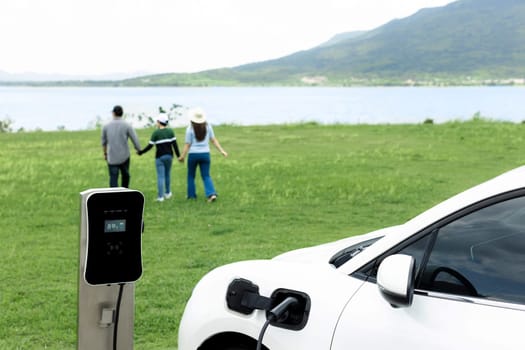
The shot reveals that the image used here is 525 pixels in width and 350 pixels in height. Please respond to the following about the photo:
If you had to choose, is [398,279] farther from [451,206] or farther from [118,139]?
[118,139]

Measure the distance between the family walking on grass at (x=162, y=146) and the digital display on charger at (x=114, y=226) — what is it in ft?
32.6

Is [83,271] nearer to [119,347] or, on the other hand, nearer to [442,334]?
[119,347]

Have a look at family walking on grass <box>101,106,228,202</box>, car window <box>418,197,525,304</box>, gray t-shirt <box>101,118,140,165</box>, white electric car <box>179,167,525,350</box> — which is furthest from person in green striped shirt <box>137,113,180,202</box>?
car window <box>418,197,525,304</box>

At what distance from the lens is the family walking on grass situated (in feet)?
48.4

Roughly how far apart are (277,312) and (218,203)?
37.3 feet

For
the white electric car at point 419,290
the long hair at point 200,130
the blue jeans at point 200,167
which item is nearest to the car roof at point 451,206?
the white electric car at point 419,290

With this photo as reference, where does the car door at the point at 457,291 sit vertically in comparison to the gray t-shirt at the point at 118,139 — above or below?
above

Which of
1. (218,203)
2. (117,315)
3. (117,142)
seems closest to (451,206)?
(117,315)

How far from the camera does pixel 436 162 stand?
858 inches

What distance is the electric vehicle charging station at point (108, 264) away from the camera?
15.2 feet

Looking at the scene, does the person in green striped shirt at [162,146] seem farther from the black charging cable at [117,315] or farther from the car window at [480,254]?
the car window at [480,254]

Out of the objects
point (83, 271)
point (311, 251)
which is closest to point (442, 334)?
point (311, 251)

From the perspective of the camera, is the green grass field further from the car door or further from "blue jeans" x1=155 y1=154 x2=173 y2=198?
the car door

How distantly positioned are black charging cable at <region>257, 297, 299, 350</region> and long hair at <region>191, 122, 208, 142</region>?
11.0 metres
